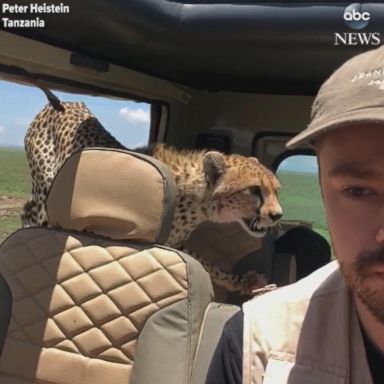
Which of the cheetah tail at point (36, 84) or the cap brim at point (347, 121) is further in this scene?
the cheetah tail at point (36, 84)

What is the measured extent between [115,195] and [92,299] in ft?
0.87

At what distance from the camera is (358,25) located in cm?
238

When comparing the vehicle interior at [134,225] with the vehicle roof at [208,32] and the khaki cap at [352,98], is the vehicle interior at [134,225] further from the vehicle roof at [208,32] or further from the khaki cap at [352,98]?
the khaki cap at [352,98]

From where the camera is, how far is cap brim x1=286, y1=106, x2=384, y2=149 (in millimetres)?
778

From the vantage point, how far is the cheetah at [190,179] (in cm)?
313

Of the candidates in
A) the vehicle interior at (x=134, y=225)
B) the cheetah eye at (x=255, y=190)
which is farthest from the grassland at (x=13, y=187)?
the cheetah eye at (x=255, y=190)

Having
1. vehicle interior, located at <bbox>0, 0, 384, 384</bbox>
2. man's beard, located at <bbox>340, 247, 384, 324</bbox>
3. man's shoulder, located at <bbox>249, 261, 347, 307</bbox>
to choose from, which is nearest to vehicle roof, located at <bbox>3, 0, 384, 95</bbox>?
vehicle interior, located at <bbox>0, 0, 384, 384</bbox>

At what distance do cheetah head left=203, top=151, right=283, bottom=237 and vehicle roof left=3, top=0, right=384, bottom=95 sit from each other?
2.28ft

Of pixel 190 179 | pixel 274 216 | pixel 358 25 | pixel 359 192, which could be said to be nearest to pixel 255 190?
pixel 274 216

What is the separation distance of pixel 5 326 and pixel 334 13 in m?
1.33

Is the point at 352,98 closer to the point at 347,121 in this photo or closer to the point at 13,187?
the point at 347,121

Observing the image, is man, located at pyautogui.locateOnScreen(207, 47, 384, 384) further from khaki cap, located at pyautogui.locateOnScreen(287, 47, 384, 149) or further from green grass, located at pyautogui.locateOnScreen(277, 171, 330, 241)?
green grass, located at pyautogui.locateOnScreen(277, 171, 330, 241)

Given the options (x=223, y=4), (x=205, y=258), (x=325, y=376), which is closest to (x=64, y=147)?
(x=205, y=258)

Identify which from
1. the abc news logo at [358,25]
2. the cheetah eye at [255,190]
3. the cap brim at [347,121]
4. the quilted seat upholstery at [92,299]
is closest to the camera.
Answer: the cap brim at [347,121]
